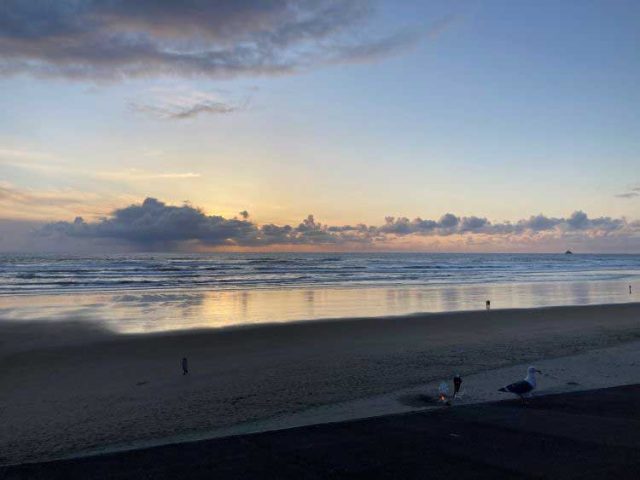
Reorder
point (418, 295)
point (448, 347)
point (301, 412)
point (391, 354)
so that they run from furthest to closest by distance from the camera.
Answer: point (418, 295) < point (448, 347) < point (391, 354) < point (301, 412)

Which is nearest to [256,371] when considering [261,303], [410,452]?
[410,452]

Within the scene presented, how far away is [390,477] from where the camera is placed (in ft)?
20.1

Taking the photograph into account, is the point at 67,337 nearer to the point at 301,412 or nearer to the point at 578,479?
the point at 301,412

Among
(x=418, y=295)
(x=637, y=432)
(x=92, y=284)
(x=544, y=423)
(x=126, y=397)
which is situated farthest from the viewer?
(x=92, y=284)

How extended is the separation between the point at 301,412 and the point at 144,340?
965cm

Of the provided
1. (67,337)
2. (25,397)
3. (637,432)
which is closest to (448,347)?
(637,432)

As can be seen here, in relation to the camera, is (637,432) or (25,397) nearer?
(637,432)

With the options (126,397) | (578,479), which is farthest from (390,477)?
(126,397)

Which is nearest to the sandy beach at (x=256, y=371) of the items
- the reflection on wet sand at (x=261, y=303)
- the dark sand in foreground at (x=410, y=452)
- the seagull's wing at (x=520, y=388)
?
the seagull's wing at (x=520, y=388)

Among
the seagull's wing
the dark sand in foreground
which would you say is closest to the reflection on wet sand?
the dark sand in foreground

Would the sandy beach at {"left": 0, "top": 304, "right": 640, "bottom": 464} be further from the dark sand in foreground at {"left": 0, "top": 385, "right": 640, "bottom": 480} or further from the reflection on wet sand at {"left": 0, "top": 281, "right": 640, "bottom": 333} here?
the reflection on wet sand at {"left": 0, "top": 281, "right": 640, "bottom": 333}

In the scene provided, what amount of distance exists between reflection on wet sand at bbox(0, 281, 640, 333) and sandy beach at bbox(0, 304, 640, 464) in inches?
103

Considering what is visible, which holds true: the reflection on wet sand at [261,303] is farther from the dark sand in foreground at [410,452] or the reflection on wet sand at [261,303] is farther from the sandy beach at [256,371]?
the dark sand in foreground at [410,452]

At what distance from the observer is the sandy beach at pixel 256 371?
8883 mm
